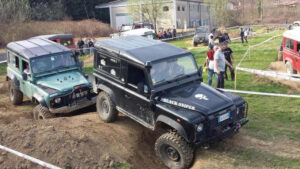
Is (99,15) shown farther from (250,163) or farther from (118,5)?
(250,163)

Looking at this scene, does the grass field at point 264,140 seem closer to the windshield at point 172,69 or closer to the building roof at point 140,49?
the windshield at point 172,69

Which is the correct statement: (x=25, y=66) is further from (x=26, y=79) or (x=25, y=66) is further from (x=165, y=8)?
(x=165, y=8)

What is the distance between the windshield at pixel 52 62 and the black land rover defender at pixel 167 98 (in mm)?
2572

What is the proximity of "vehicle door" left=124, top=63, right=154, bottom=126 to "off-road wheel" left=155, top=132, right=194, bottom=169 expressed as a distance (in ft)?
2.04

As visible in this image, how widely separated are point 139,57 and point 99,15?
43.9 m

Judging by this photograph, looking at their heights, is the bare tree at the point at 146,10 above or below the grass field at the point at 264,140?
above

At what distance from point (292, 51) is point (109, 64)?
8521 mm

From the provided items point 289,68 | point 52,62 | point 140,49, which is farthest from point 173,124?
point 289,68

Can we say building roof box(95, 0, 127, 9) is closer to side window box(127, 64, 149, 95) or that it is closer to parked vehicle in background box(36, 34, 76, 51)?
parked vehicle in background box(36, 34, 76, 51)

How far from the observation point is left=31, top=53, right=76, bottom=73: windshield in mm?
9906

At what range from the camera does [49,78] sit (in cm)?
994

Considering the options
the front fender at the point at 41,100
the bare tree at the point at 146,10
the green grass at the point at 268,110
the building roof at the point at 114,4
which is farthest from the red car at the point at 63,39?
the building roof at the point at 114,4

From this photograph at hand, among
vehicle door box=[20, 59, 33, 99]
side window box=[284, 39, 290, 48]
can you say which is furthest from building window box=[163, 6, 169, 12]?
vehicle door box=[20, 59, 33, 99]

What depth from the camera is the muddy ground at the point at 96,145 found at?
6.49 metres
